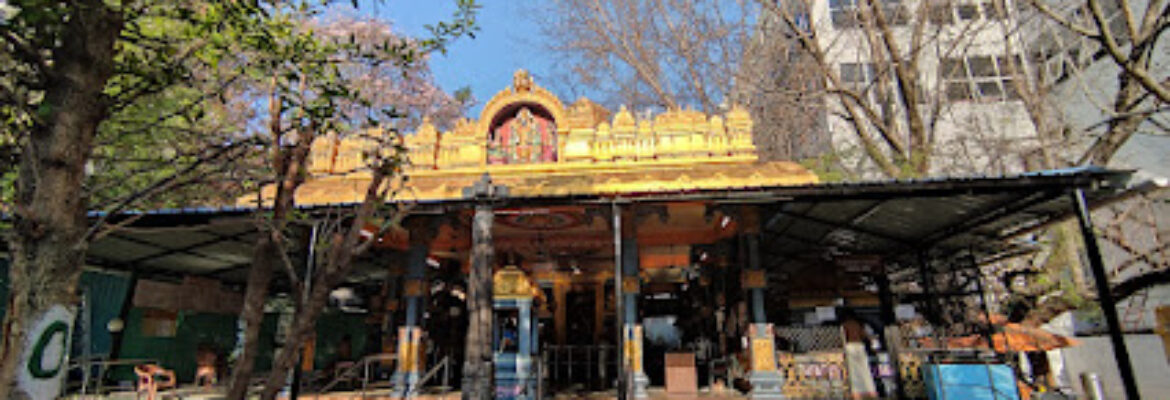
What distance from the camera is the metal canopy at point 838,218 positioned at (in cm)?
814

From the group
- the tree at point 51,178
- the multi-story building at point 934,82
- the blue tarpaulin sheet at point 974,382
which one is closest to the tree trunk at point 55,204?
the tree at point 51,178

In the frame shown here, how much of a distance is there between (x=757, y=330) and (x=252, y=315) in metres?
8.85

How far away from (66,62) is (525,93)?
953 centimetres

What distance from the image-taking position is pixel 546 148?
12.6m

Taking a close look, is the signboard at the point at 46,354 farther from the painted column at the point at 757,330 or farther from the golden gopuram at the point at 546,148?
the painted column at the point at 757,330

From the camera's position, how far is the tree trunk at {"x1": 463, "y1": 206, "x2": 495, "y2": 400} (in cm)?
754

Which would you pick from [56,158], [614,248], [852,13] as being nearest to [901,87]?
[852,13]

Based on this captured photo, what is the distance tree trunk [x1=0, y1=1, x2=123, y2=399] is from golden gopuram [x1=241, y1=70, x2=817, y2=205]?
7.52 metres

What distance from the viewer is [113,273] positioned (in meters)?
14.4

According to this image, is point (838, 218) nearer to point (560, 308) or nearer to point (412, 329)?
point (412, 329)

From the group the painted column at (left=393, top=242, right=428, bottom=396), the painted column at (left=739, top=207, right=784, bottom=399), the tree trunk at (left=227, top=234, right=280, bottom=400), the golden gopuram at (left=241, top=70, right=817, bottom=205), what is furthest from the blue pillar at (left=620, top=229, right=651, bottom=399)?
the tree trunk at (left=227, top=234, right=280, bottom=400)

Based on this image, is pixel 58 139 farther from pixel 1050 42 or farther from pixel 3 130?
pixel 1050 42

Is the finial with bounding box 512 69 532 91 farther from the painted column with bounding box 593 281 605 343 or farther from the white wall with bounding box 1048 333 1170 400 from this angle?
the white wall with bounding box 1048 333 1170 400

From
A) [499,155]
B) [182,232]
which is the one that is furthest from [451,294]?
[182,232]
